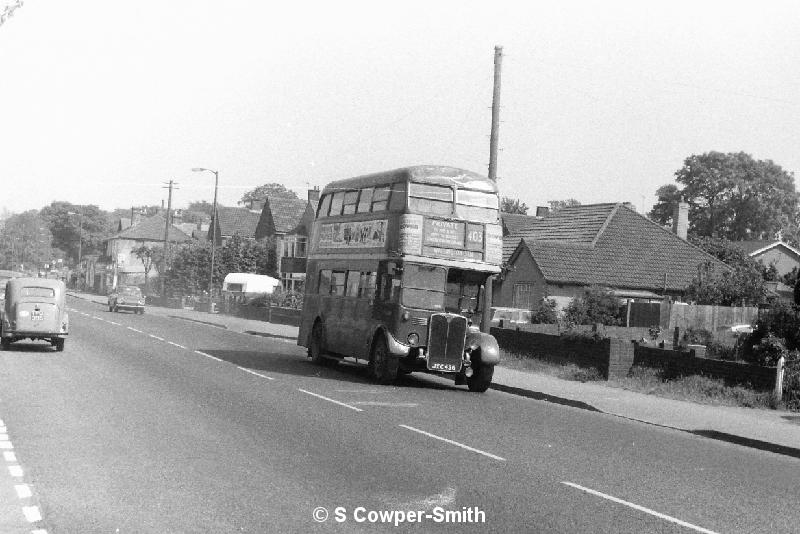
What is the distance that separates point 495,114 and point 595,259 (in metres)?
19.6

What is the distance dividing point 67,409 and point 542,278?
31.0 meters

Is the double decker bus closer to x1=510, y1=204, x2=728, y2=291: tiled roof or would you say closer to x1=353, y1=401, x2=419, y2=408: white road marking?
x1=353, y1=401, x2=419, y2=408: white road marking

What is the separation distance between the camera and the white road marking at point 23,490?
889 cm

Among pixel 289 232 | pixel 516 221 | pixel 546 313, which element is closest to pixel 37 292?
pixel 546 313

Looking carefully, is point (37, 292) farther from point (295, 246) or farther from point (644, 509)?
point (295, 246)

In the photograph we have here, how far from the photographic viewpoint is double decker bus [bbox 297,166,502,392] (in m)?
21.2

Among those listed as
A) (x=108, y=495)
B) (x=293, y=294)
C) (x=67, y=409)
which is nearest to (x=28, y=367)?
(x=67, y=409)

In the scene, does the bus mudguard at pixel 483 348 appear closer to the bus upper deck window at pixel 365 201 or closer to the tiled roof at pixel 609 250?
the bus upper deck window at pixel 365 201

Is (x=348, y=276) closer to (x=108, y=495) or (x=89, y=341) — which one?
(x=89, y=341)

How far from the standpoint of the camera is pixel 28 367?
21.6 m

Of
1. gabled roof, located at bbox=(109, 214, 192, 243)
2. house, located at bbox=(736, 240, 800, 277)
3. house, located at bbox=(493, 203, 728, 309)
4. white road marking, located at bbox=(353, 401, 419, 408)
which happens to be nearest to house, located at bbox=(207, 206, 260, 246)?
gabled roof, located at bbox=(109, 214, 192, 243)

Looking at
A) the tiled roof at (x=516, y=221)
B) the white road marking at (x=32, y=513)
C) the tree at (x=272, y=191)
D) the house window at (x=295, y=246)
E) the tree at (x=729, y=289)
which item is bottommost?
the white road marking at (x=32, y=513)

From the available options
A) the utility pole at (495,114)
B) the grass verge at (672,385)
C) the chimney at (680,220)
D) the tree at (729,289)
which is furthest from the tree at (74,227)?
the grass verge at (672,385)

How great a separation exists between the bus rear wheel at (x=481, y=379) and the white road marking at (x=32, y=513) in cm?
1377
